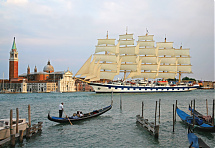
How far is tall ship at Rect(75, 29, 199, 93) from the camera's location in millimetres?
76250

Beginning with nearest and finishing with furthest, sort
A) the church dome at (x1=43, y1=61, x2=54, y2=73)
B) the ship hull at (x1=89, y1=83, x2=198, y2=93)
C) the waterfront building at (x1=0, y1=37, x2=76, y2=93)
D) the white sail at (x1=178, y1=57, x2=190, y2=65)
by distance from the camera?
the ship hull at (x1=89, y1=83, x2=198, y2=93)
the white sail at (x1=178, y1=57, x2=190, y2=65)
the waterfront building at (x1=0, y1=37, x2=76, y2=93)
the church dome at (x1=43, y1=61, x2=54, y2=73)

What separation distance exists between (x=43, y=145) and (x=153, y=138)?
675 cm

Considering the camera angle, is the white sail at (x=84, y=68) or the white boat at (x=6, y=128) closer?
the white boat at (x=6, y=128)

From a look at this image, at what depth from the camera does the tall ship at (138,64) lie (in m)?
76.2

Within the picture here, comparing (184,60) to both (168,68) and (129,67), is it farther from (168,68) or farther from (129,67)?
(129,67)

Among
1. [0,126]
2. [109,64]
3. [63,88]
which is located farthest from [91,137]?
[63,88]

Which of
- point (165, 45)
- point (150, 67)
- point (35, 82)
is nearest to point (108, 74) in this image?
point (150, 67)

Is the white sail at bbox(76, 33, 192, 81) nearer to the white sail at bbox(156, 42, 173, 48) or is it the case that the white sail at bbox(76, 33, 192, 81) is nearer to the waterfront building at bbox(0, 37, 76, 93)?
the white sail at bbox(156, 42, 173, 48)

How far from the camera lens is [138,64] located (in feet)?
261

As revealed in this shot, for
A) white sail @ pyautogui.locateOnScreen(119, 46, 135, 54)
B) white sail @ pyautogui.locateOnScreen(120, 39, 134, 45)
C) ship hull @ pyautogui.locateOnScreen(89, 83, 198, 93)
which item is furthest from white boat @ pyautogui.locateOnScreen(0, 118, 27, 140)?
white sail @ pyautogui.locateOnScreen(120, 39, 134, 45)

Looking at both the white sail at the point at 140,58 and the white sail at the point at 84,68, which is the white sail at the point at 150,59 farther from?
the white sail at the point at 84,68

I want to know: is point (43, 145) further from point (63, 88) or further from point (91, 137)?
point (63, 88)

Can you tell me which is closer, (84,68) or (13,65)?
(84,68)

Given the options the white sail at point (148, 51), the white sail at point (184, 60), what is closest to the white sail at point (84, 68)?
the white sail at point (148, 51)
